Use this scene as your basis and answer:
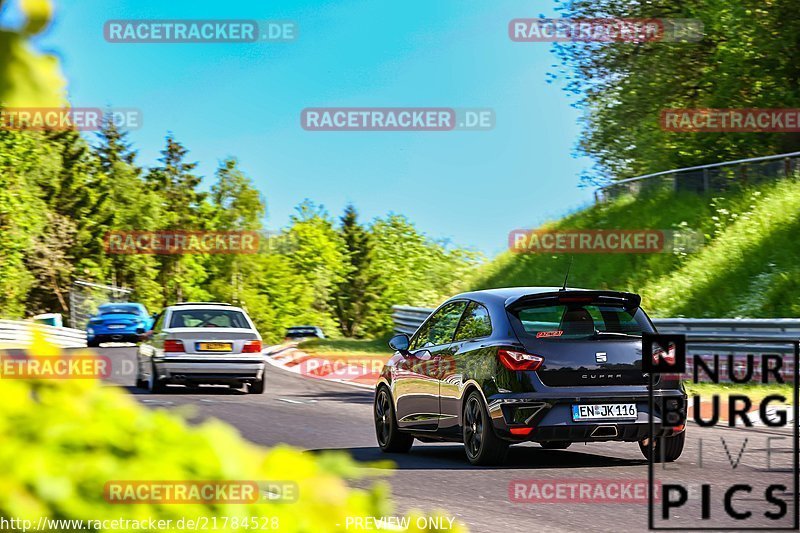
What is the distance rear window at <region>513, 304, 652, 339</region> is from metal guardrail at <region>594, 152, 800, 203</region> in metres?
17.8

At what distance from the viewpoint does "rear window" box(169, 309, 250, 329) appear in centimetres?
2180

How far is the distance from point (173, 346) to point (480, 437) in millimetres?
11285

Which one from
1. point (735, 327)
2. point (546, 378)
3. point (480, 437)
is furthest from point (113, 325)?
point (546, 378)

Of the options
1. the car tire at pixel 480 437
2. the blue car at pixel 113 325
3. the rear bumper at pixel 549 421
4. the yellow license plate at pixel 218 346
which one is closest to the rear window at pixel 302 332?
the blue car at pixel 113 325

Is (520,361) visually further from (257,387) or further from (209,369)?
(257,387)

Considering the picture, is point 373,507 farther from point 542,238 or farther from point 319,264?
point 319,264

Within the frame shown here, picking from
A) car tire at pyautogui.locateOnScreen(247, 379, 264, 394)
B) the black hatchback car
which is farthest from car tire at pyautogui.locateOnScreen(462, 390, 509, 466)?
car tire at pyautogui.locateOnScreen(247, 379, 264, 394)

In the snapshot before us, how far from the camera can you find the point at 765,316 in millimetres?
23812

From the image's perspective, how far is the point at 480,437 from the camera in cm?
1080

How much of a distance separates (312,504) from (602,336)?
8633 mm

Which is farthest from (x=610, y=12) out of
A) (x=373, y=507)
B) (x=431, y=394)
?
(x=373, y=507)

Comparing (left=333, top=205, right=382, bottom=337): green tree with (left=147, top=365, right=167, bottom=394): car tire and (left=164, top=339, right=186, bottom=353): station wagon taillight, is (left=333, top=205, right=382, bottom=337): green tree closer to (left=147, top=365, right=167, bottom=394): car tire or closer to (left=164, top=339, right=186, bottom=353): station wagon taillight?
(left=147, top=365, right=167, bottom=394): car tire

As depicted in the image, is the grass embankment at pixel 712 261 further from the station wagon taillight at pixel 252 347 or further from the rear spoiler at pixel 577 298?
the rear spoiler at pixel 577 298

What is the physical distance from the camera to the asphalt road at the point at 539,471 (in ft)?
26.5
